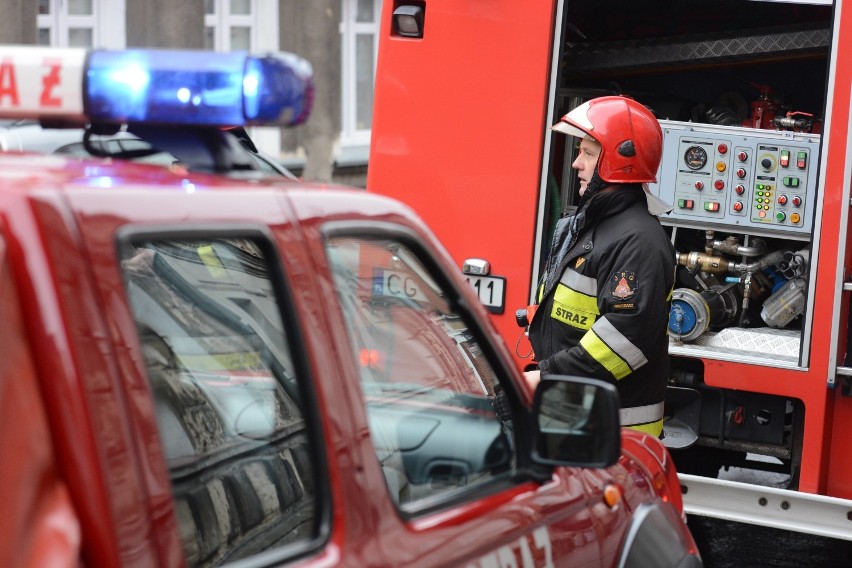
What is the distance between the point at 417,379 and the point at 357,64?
689 inches

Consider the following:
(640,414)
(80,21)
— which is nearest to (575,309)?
(640,414)

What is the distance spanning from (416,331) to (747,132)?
3.84 meters

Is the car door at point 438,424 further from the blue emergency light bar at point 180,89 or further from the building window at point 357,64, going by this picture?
the building window at point 357,64

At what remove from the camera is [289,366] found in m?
1.95

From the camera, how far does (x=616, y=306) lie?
4.07 metres

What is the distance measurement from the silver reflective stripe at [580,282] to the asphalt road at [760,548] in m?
1.66

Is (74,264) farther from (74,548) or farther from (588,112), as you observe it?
(588,112)

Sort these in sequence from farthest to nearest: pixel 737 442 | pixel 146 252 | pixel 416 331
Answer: pixel 737 442 → pixel 416 331 → pixel 146 252

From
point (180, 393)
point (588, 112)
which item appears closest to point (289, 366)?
point (180, 393)

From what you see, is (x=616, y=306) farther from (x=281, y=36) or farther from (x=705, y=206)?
(x=281, y=36)

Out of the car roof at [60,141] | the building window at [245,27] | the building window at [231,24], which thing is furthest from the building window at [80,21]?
the car roof at [60,141]

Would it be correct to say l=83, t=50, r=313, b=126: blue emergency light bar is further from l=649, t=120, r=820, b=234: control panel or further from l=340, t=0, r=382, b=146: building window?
l=340, t=0, r=382, b=146: building window

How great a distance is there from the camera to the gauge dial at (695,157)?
5.96 m

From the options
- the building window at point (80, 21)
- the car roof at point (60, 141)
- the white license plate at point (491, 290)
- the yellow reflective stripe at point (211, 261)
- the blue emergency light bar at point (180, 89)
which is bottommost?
the white license plate at point (491, 290)
